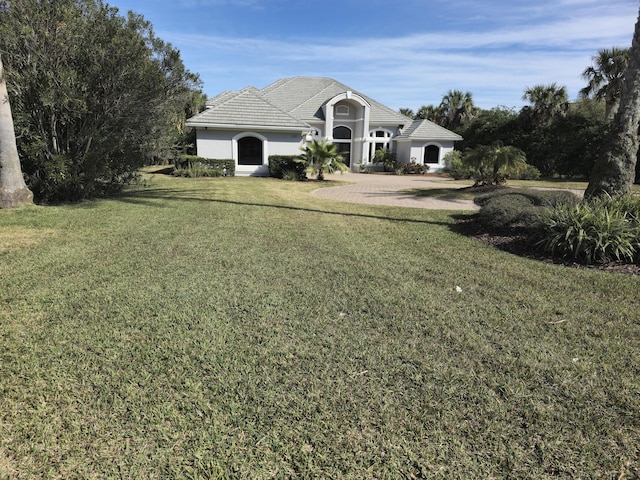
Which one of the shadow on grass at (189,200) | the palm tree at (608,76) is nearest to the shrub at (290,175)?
the shadow on grass at (189,200)

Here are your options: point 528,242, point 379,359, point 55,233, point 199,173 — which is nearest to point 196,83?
point 55,233

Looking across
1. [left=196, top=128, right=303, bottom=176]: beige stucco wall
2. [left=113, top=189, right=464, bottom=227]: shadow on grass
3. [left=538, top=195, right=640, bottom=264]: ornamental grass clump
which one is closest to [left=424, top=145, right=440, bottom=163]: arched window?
[left=196, top=128, right=303, bottom=176]: beige stucco wall

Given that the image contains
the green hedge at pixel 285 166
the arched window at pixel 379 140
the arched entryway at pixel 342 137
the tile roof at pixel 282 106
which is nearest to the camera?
the green hedge at pixel 285 166

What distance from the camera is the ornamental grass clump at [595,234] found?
6508 millimetres

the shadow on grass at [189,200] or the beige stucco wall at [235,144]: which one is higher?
the beige stucco wall at [235,144]

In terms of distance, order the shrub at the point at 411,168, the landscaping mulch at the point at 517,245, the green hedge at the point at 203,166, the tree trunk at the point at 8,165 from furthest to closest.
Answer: the shrub at the point at 411,168, the green hedge at the point at 203,166, the tree trunk at the point at 8,165, the landscaping mulch at the point at 517,245

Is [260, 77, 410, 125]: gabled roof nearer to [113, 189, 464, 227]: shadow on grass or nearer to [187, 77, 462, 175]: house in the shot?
[187, 77, 462, 175]: house

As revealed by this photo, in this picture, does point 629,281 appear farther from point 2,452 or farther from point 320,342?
point 2,452

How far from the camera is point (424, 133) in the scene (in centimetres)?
3047

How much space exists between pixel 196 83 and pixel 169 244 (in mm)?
7432

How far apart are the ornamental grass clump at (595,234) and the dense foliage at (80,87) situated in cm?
1070

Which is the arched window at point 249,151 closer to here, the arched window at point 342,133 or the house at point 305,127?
the house at point 305,127

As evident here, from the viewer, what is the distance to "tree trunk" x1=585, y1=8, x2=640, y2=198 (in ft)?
26.9

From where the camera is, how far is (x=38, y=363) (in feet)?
10.7
